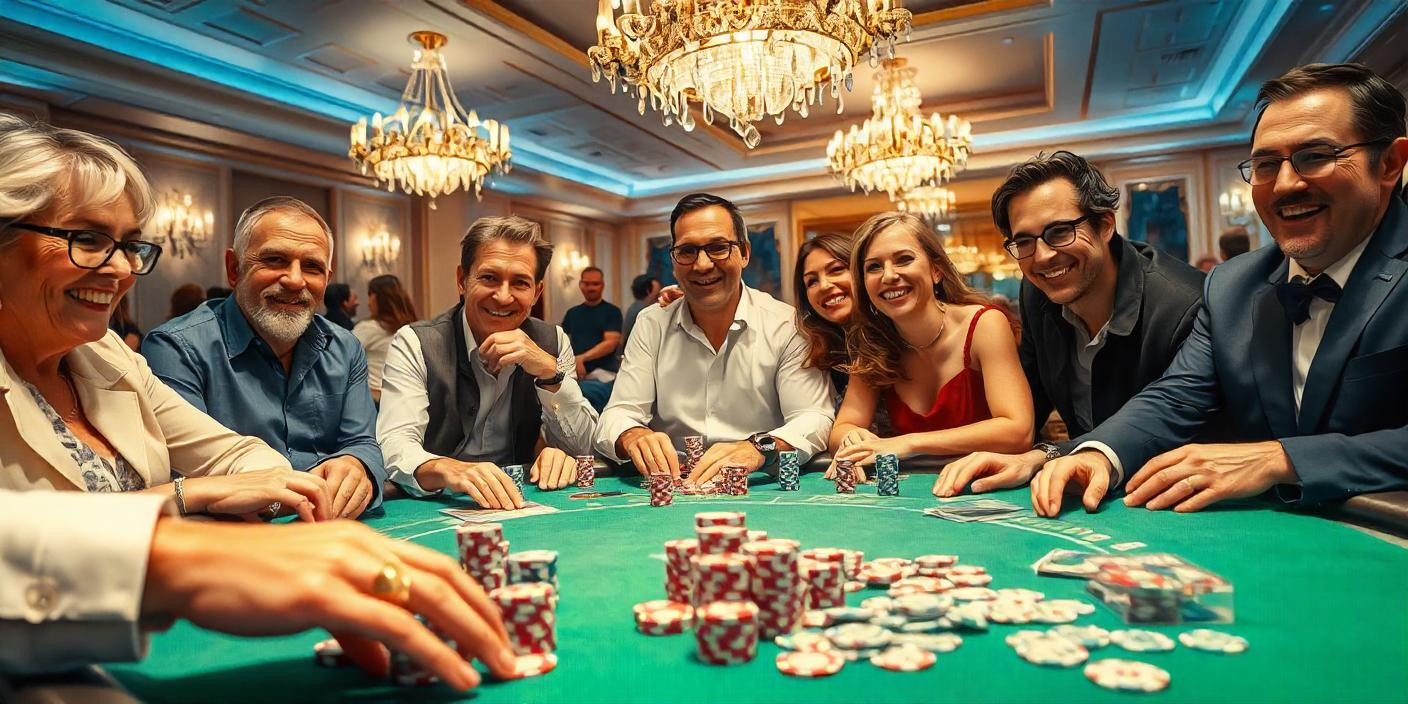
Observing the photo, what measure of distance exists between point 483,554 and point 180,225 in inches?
298

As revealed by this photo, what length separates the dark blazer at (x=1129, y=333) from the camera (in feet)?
7.80

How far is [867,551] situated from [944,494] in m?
0.58

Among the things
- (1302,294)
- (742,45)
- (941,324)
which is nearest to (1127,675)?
(1302,294)

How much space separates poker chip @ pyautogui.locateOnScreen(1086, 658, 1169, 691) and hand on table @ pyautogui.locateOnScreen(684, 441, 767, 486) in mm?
1392

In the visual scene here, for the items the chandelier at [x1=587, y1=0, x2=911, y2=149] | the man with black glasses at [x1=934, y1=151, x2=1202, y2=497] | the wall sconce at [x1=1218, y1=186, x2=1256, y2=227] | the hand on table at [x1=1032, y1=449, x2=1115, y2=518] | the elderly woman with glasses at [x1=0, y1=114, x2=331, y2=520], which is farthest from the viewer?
the wall sconce at [x1=1218, y1=186, x2=1256, y2=227]

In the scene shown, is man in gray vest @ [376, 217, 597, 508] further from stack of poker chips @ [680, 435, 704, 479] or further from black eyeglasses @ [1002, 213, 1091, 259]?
black eyeglasses @ [1002, 213, 1091, 259]

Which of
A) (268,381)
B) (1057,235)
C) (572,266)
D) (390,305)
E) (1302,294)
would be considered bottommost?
(268,381)

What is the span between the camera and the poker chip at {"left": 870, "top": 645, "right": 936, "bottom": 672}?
90 centimetres

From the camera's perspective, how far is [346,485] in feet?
6.40

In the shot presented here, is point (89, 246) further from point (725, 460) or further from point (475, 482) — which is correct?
point (725, 460)

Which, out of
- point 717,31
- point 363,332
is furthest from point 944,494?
point 363,332

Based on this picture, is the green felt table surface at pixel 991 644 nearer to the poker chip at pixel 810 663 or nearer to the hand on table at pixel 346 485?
the poker chip at pixel 810 663

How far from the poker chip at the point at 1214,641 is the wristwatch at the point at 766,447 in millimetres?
1622

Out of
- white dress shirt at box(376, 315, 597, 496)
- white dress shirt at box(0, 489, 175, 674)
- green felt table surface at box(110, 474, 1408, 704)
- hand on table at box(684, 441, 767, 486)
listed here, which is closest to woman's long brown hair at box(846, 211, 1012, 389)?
hand on table at box(684, 441, 767, 486)
